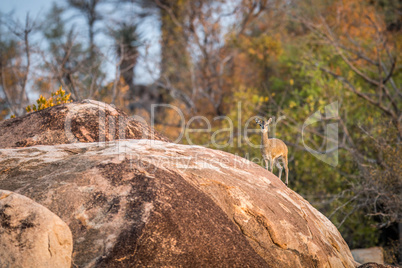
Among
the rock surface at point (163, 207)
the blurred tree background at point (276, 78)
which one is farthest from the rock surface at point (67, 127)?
the blurred tree background at point (276, 78)

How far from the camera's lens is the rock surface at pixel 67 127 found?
658cm

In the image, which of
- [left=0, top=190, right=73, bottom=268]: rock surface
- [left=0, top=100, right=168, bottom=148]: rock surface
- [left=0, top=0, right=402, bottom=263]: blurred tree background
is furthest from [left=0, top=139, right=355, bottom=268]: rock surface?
[left=0, top=0, right=402, bottom=263]: blurred tree background

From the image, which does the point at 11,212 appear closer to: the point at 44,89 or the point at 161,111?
the point at 44,89

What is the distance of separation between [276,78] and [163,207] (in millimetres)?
16744

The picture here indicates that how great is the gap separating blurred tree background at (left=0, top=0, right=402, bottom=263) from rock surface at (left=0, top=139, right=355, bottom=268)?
467cm

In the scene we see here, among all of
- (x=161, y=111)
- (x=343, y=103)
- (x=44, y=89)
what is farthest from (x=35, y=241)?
(x=161, y=111)

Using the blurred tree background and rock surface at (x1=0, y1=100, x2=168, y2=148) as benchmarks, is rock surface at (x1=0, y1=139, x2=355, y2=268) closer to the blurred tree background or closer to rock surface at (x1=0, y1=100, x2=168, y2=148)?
rock surface at (x1=0, y1=100, x2=168, y2=148)

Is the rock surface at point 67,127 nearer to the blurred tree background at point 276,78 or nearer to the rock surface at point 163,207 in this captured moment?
the rock surface at point 163,207

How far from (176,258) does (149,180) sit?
3.34 feet

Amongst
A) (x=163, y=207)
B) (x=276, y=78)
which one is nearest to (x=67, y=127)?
(x=163, y=207)

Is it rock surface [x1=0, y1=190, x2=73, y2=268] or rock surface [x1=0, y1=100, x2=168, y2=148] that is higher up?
rock surface [x1=0, y1=100, x2=168, y2=148]

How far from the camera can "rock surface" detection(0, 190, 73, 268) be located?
408cm

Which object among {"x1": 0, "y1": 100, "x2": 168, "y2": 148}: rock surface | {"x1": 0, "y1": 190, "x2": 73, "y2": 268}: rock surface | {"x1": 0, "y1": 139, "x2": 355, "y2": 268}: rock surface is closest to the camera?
{"x1": 0, "y1": 190, "x2": 73, "y2": 268}: rock surface

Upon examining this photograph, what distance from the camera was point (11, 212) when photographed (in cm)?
426
